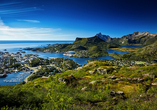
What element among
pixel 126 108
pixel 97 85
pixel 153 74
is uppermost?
pixel 153 74

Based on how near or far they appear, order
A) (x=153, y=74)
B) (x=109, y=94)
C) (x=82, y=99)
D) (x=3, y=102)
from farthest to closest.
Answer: (x=153, y=74) → (x=109, y=94) → (x=82, y=99) → (x=3, y=102)

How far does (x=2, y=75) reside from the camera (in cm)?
11419

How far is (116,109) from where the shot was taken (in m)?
11.5

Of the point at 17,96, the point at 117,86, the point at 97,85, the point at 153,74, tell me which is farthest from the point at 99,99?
the point at 153,74

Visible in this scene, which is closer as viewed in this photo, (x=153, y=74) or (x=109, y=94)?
(x=109, y=94)

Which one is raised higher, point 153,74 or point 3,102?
point 153,74

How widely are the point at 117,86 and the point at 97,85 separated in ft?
15.6

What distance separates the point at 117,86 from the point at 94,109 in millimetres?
12092

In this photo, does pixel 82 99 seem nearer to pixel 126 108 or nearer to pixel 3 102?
pixel 126 108

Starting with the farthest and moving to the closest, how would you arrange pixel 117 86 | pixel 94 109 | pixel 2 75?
pixel 2 75, pixel 117 86, pixel 94 109

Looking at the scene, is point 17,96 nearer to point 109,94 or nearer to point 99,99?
point 99,99

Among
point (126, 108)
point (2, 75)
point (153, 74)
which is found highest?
point (153, 74)

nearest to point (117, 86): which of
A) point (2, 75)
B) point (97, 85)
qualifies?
point (97, 85)

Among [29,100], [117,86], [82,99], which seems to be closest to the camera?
[29,100]
